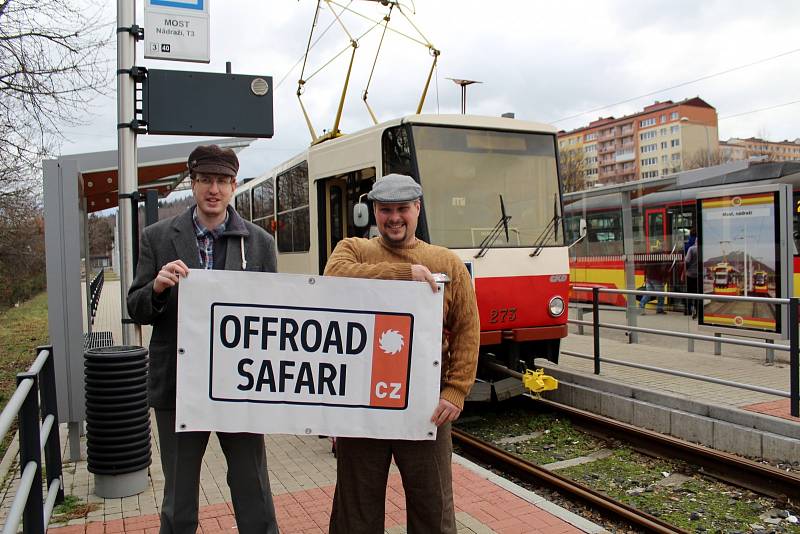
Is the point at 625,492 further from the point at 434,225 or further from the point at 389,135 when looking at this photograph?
the point at 389,135

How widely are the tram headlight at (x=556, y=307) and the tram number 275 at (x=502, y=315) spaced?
0.49 m

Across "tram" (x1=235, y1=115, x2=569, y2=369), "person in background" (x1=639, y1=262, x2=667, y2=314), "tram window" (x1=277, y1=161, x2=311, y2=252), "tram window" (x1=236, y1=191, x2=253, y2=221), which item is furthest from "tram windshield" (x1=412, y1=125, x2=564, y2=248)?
"person in background" (x1=639, y1=262, x2=667, y2=314)

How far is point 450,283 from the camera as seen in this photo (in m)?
3.17

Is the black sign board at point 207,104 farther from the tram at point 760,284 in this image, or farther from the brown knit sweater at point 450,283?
the tram at point 760,284

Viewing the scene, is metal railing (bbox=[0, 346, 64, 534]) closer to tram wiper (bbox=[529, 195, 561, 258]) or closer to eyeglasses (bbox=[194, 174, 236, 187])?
eyeglasses (bbox=[194, 174, 236, 187])

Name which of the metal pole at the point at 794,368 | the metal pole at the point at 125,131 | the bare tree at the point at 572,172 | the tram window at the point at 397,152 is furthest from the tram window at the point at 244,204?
the bare tree at the point at 572,172

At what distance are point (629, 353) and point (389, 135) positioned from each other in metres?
5.44

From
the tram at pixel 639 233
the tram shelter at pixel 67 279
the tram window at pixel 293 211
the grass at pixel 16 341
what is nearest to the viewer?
the tram shelter at pixel 67 279

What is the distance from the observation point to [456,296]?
3.19m

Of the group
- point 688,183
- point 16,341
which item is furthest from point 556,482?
point 16,341

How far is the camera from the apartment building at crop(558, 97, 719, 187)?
9194 centimetres

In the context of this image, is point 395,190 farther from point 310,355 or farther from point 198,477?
point 198,477

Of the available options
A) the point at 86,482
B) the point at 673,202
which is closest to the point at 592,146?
the point at 673,202

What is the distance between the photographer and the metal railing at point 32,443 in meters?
2.91
